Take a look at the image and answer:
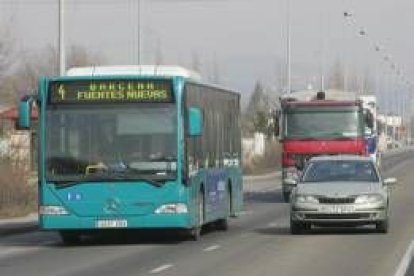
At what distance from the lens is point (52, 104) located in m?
22.5

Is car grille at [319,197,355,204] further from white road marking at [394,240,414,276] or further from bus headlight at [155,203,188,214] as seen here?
bus headlight at [155,203,188,214]

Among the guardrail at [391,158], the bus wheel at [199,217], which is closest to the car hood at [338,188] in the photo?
the bus wheel at [199,217]

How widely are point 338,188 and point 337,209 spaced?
1.60 ft

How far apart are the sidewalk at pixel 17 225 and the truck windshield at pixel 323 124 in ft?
32.3

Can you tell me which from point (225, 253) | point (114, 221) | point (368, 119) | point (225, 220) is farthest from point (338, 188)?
point (368, 119)

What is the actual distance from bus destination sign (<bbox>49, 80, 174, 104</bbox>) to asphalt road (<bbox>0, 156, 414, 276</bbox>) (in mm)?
2744

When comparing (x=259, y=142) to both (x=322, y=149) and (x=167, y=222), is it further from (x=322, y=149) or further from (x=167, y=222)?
(x=167, y=222)

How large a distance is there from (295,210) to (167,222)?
11.3 ft

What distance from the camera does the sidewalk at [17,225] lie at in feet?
91.6

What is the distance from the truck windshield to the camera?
38.1 meters

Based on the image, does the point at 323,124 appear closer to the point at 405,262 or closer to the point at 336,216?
the point at 336,216

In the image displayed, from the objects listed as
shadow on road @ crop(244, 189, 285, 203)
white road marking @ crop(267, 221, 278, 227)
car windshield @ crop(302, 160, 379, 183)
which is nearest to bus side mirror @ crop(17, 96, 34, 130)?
car windshield @ crop(302, 160, 379, 183)

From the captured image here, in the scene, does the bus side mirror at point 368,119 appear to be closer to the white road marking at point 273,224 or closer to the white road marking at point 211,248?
the white road marking at point 273,224

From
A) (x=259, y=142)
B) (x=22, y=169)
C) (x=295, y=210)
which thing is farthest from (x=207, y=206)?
(x=259, y=142)
